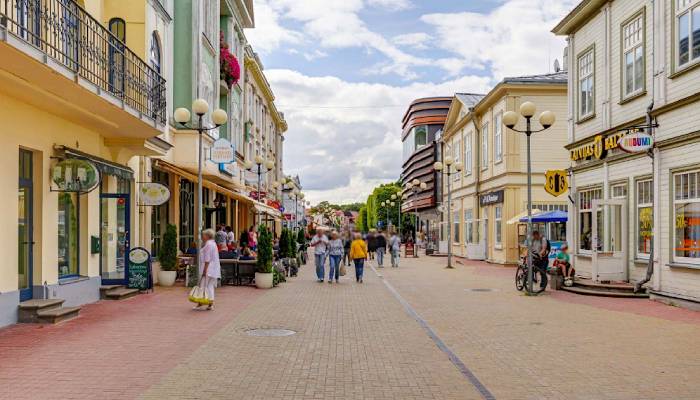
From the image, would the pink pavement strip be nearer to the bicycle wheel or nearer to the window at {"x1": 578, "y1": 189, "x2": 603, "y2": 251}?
the bicycle wheel

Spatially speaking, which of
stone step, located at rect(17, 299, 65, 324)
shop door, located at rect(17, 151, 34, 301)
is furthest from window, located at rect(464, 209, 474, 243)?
stone step, located at rect(17, 299, 65, 324)

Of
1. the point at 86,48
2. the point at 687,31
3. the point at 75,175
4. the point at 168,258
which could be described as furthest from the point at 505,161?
the point at 86,48

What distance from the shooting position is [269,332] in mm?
11023

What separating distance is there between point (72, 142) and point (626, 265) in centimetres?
1379

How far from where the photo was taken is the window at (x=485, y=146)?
122ft

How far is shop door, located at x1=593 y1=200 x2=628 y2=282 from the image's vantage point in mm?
18172

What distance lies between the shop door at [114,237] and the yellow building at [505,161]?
677 inches

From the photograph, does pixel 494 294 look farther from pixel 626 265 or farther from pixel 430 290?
pixel 626 265

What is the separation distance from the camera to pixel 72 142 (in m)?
14.1

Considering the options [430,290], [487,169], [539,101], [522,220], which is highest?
[539,101]

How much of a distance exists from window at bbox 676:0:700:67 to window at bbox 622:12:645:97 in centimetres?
193

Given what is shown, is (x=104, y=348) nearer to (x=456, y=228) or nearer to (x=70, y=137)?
(x=70, y=137)

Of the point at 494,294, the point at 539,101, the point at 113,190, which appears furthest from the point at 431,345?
the point at 539,101

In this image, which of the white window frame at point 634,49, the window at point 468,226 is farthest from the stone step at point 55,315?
the window at point 468,226
